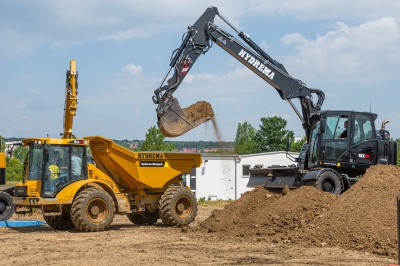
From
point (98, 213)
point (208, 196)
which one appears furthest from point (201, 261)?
point (208, 196)

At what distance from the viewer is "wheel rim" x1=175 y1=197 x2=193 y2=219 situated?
19797 millimetres

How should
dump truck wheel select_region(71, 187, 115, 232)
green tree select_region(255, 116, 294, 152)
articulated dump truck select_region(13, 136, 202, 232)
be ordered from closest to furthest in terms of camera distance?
dump truck wheel select_region(71, 187, 115, 232), articulated dump truck select_region(13, 136, 202, 232), green tree select_region(255, 116, 294, 152)

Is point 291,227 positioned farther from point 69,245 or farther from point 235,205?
point 69,245

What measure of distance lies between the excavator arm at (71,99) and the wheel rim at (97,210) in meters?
2.99

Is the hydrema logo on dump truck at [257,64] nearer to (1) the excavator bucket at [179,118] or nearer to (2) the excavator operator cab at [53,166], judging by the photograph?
(1) the excavator bucket at [179,118]

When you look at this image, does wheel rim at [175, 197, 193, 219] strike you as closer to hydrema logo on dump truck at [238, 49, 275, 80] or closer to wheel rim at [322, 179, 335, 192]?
wheel rim at [322, 179, 335, 192]

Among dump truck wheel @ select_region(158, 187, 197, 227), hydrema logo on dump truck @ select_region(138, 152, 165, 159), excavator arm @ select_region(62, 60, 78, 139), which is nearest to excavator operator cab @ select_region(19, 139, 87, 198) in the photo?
hydrema logo on dump truck @ select_region(138, 152, 165, 159)

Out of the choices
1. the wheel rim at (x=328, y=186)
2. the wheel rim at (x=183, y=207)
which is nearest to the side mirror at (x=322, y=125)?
the wheel rim at (x=328, y=186)

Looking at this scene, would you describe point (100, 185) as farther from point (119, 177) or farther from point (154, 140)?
point (154, 140)

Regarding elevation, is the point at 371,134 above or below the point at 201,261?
above

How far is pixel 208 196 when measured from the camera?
41.9 metres

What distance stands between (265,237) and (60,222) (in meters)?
6.44

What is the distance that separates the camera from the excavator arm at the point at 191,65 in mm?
18797

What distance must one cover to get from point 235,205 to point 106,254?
210 inches
